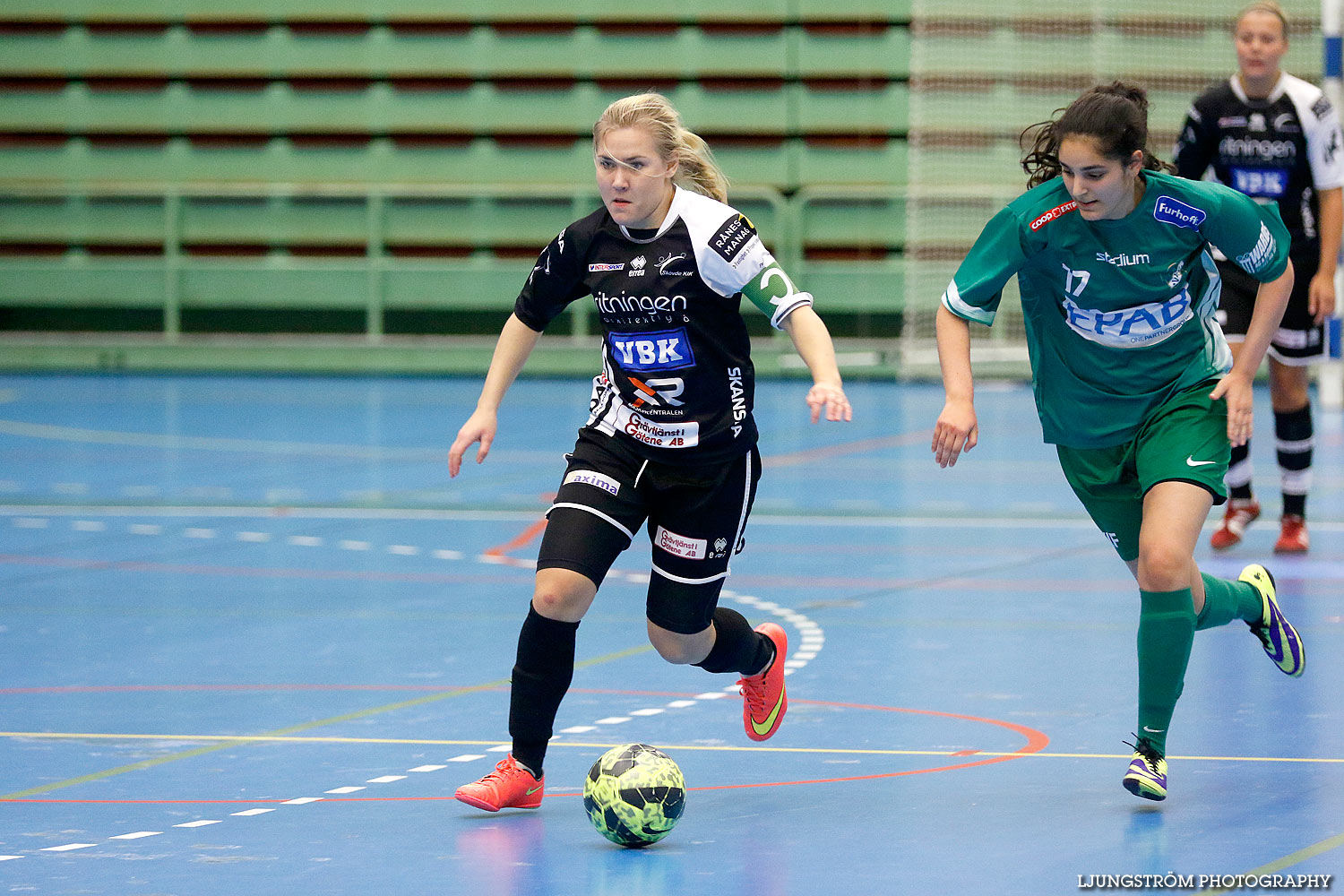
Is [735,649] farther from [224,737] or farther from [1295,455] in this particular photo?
[1295,455]

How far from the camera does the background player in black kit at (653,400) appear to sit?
13.8 feet

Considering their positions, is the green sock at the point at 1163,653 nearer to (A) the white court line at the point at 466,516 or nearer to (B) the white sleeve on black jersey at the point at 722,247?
(B) the white sleeve on black jersey at the point at 722,247

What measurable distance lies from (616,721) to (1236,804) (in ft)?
5.48

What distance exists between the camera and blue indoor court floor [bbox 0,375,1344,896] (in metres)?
3.73

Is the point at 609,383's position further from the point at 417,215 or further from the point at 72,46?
the point at 72,46

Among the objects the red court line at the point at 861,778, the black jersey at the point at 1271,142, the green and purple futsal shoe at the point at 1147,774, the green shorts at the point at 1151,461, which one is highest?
the black jersey at the point at 1271,142

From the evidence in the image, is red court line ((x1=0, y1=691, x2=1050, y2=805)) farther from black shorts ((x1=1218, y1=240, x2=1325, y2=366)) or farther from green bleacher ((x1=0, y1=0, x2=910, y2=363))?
green bleacher ((x1=0, y1=0, x2=910, y2=363))

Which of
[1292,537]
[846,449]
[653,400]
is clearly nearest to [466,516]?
[846,449]

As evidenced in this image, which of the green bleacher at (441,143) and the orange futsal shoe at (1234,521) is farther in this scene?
the green bleacher at (441,143)

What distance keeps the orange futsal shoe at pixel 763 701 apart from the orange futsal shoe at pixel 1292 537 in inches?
152

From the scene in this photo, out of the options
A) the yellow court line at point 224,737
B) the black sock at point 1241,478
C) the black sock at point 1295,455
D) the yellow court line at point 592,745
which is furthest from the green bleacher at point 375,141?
the yellow court line at point 592,745

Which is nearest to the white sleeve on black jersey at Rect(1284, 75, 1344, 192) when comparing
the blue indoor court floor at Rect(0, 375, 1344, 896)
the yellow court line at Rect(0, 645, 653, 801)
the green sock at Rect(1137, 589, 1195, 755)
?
the blue indoor court floor at Rect(0, 375, 1344, 896)

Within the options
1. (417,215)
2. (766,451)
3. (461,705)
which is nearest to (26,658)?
(461,705)

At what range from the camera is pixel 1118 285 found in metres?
4.36
